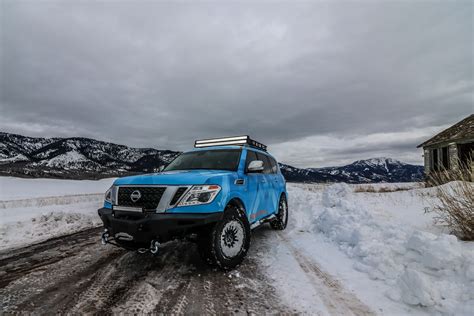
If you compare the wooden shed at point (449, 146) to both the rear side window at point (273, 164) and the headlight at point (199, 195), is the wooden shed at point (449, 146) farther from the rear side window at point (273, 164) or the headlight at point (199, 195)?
the headlight at point (199, 195)

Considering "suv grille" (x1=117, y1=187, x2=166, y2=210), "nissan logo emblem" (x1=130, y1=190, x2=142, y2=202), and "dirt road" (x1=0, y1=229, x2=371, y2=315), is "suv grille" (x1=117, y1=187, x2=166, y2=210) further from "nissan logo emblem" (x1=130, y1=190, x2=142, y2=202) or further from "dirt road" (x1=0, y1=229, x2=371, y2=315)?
"dirt road" (x1=0, y1=229, x2=371, y2=315)

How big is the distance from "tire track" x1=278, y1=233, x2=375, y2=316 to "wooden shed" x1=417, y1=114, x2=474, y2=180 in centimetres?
1663

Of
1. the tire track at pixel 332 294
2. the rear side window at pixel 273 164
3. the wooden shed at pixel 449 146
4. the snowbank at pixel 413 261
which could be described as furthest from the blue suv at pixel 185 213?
the wooden shed at pixel 449 146

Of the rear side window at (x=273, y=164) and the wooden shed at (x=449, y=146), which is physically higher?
the wooden shed at (x=449, y=146)

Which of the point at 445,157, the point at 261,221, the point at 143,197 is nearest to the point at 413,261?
the point at 261,221

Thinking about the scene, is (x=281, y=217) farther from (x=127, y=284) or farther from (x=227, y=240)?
(x=127, y=284)

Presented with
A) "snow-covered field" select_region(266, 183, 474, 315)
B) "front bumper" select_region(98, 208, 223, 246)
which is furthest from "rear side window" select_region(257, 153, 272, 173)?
"front bumper" select_region(98, 208, 223, 246)

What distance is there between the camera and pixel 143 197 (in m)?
3.49

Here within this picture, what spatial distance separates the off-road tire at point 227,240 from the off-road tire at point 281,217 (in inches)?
99.4

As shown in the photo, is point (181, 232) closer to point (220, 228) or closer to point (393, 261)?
point (220, 228)

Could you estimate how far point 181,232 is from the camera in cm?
320

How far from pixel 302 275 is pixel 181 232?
1.76 m

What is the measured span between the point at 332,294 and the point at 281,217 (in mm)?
3557

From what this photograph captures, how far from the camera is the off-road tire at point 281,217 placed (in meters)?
6.36
